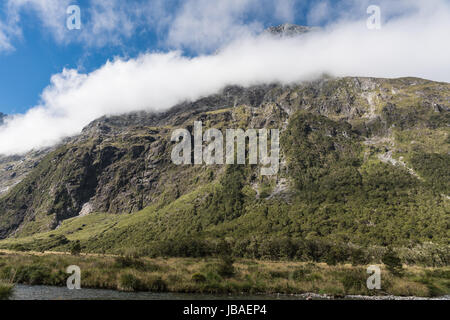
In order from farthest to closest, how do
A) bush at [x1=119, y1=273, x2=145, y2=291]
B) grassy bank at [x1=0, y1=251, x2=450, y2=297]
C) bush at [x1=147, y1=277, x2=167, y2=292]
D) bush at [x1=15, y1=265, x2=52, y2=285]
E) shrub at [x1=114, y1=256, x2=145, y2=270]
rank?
1. shrub at [x1=114, y1=256, x2=145, y2=270]
2. bush at [x1=15, y1=265, x2=52, y2=285]
3. grassy bank at [x1=0, y1=251, x2=450, y2=297]
4. bush at [x1=147, y1=277, x2=167, y2=292]
5. bush at [x1=119, y1=273, x2=145, y2=291]

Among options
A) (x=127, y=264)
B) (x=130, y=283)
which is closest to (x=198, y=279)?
(x=130, y=283)

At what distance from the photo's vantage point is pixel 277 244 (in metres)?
127

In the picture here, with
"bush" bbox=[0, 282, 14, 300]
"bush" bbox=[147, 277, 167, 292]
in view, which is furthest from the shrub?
"bush" bbox=[0, 282, 14, 300]

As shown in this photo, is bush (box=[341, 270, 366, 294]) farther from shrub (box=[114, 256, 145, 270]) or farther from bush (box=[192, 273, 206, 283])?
shrub (box=[114, 256, 145, 270])

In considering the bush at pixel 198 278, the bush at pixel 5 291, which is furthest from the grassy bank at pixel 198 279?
the bush at pixel 5 291

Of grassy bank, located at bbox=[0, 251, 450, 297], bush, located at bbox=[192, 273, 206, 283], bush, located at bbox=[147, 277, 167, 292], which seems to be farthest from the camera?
bush, located at bbox=[192, 273, 206, 283]

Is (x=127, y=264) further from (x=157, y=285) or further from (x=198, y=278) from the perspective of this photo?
(x=198, y=278)

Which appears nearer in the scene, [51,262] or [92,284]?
[92,284]
